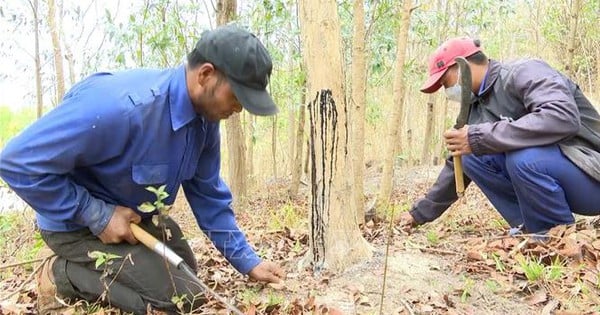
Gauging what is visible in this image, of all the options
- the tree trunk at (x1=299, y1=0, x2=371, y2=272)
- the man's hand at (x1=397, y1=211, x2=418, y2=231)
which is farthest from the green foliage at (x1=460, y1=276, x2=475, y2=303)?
the man's hand at (x1=397, y1=211, x2=418, y2=231)

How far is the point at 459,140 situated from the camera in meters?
3.05

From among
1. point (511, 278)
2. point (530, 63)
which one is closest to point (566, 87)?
point (530, 63)

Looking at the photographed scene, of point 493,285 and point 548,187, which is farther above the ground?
point 548,187

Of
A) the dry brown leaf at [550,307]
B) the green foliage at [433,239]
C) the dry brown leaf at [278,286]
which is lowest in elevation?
the green foliage at [433,239]

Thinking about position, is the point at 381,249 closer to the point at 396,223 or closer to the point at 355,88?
the point at 396,223

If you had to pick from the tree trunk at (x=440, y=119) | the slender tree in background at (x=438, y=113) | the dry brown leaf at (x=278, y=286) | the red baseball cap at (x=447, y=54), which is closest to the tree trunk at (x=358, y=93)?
the red baseball cap at (x=447, y=54)

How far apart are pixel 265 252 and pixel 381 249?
0.68 metres

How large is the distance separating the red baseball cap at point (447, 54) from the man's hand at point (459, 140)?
30 cm

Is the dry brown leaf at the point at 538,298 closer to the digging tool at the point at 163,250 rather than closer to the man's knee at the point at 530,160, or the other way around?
the man's knee at the point at 530,160

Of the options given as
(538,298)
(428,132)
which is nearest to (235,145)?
(428,132)

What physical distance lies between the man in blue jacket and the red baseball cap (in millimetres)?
1234

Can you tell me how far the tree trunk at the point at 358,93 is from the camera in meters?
4.00

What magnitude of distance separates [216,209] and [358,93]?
1.64 m

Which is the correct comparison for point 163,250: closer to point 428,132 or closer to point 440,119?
point 428,132
